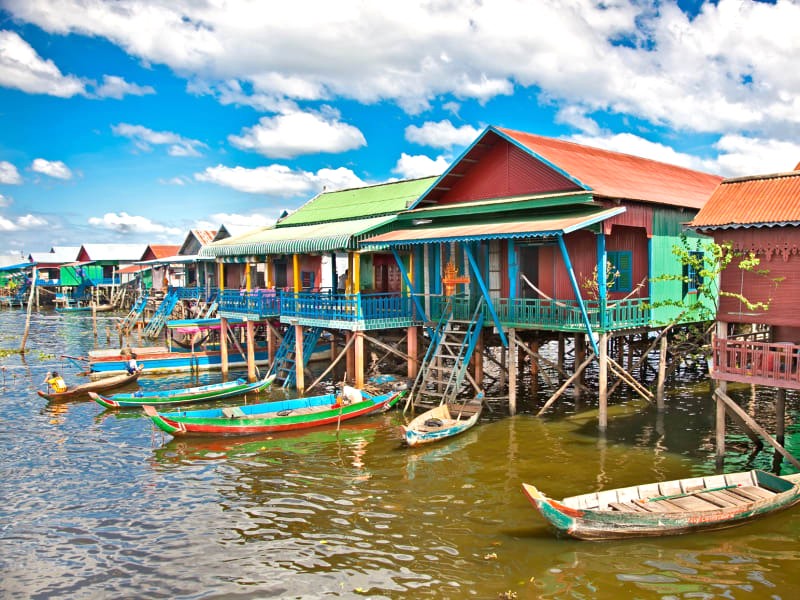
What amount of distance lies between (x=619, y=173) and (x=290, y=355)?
14562 mm

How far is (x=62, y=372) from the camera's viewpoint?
31.0 meters

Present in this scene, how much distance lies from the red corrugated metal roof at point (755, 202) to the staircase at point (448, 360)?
782 centimetres

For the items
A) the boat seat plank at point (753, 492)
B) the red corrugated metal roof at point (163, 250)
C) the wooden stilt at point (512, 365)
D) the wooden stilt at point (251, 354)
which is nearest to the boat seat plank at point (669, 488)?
the boat seat plank at point (753, 492)

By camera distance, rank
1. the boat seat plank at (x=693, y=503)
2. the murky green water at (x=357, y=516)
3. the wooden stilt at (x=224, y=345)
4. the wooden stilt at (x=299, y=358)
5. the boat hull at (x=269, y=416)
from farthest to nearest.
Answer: the wooden stilt at (x=224, y=345) < the wooden stilt at (x=299, y=358) < the boat hull at (x=269, y=416) < the boat seat plank at (x=693, y=503) < the murky green water at (x=357, y=516)

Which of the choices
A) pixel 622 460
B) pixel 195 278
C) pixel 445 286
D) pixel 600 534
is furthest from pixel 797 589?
pixel 195 278

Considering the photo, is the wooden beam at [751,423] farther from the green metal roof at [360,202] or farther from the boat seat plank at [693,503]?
the green metal roof at [360,202]

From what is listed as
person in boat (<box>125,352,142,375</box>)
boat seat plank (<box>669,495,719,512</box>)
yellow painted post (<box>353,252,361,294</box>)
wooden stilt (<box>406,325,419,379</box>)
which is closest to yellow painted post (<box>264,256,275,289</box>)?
person in boat (<box>125,352,142,375</box>)

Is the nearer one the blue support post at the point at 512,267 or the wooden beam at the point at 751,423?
the wooden beam at the point at 751,423

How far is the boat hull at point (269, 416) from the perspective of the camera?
741 inches

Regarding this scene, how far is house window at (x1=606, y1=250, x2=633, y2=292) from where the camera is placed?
20797 millimetres

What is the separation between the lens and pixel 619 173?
21984mm

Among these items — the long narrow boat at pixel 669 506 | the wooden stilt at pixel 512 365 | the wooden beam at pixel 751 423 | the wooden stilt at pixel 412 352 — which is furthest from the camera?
the wooden stilt at pixel 412 352

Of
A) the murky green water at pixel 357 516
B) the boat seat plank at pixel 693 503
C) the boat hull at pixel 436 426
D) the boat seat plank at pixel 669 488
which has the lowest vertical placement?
the murky green water at pixel 357 516

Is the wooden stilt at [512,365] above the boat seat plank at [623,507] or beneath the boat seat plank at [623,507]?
above
